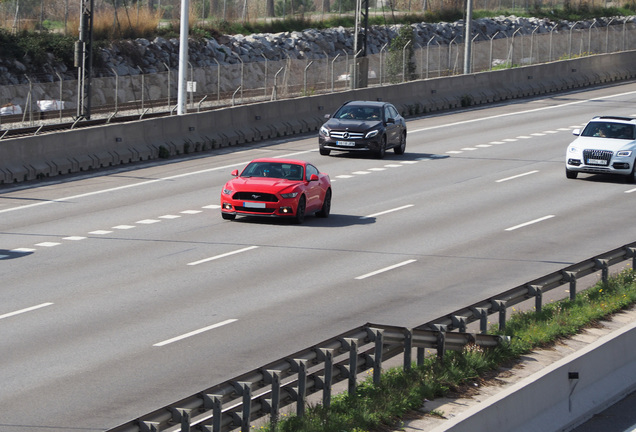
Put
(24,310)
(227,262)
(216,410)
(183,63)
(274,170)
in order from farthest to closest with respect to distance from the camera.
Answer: (183,63), (274,170), (227,262), (24,310), (216,410)

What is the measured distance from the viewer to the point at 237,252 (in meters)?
20.0

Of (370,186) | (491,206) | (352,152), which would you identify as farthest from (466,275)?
(352,152)

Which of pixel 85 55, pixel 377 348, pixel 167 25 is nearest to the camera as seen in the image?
pixel 377 348

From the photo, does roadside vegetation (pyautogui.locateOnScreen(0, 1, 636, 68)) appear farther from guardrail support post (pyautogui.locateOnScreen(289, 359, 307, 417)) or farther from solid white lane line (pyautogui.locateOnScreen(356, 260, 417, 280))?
guardrail support post (pyautogui.locateOnScreen(289, 359, 307, 417))

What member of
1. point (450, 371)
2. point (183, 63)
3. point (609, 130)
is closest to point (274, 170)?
point (609, 130)

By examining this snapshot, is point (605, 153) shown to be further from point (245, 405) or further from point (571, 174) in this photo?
point (245, 405)

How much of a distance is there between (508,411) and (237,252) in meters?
10.7

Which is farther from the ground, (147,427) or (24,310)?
(147,427)

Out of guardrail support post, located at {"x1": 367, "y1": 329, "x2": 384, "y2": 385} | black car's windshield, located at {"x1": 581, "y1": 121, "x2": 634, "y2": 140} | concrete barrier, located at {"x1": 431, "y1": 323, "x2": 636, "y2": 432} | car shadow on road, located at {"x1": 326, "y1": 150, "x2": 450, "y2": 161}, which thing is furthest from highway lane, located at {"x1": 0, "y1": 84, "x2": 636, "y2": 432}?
concrete barrier, located at {"x1": 431, "y1": 323, "x2": 636, "y2": 432}

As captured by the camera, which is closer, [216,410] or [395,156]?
[216,410]

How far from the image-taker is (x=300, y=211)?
23281 millimetres

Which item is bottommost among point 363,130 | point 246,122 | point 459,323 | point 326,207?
point 326,207

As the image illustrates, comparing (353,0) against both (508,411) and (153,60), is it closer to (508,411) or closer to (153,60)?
(153,60)

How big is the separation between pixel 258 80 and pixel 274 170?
85.1 feet
